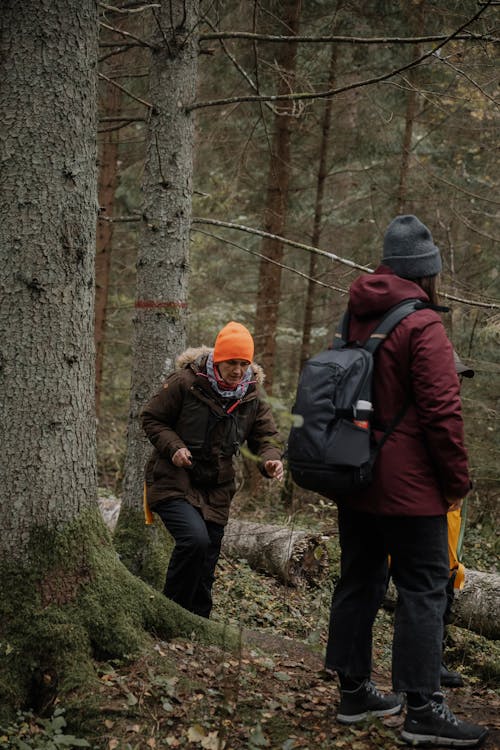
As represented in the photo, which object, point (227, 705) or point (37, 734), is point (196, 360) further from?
point (37, 734)

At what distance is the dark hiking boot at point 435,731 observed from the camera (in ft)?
11.9

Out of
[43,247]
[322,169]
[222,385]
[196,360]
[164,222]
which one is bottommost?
[222,385]

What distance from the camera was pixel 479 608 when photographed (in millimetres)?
6777

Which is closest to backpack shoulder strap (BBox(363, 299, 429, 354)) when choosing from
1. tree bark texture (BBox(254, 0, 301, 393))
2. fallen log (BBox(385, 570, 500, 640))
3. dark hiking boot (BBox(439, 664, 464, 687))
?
dark hiking boot (BBox(439, 664, 464, 687))

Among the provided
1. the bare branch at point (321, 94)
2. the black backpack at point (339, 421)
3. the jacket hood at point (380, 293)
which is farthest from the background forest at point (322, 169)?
the black backpack at point (339, 421)

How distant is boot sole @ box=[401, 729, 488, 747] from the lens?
11.9 feet

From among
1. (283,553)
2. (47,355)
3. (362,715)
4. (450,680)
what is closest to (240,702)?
(362,715)

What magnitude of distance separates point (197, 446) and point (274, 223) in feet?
23.5

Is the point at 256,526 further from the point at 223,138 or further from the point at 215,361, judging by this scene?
the point at 223,138

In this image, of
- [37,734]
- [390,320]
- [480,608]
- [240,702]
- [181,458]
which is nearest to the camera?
[390,320]

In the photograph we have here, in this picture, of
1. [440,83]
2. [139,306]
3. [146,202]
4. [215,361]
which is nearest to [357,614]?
[215,361]

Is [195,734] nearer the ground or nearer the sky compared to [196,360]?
nearer the ground

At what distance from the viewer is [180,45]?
20.4 feet

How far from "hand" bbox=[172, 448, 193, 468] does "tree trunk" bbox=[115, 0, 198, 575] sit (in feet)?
5.44
